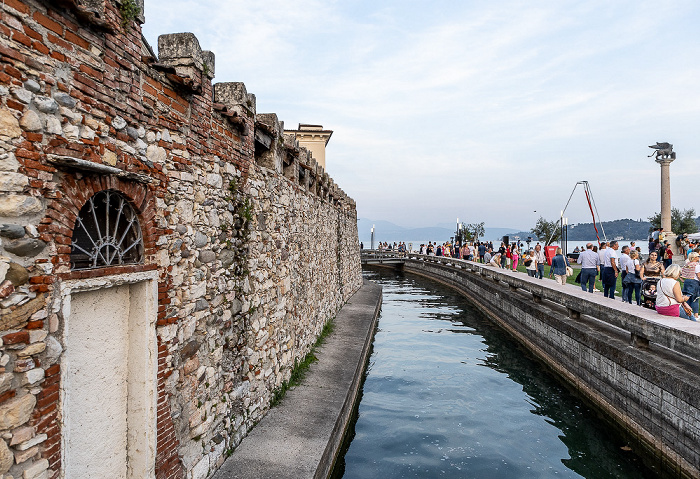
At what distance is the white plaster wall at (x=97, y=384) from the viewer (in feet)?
11.0

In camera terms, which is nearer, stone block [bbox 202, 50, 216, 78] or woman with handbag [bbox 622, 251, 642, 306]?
stone block [bbox 202, 50, 216, 78]

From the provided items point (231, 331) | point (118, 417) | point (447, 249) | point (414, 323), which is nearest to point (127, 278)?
point (118, 417)

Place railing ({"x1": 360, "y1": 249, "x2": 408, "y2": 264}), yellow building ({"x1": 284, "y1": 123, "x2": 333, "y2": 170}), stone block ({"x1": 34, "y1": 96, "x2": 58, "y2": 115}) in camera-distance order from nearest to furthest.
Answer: stone block ({"x1": 34, "y1": 96, "x2": 58, "y2": 115}) → yellow building ({"x1": 284, "y1": 123, "x2": 333, "y2": 170}) → railing ({"x1": 360, "y1": 249, "x2": 408, "y2": 264})

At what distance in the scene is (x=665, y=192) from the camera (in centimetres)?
3203

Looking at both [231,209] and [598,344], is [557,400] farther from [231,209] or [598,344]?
[231,209]

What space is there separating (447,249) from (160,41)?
36.9 meters

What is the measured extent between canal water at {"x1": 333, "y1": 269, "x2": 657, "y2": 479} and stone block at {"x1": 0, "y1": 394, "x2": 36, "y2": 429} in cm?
527

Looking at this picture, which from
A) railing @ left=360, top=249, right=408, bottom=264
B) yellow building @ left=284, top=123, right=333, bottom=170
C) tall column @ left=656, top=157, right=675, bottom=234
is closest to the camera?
tall column @ left=656, top=157, right=675, bottom=234

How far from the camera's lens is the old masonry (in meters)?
2.74

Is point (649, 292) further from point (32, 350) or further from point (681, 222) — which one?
point (681, 222)

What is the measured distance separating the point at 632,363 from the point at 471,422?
3300 mm

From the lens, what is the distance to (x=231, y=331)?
578cm

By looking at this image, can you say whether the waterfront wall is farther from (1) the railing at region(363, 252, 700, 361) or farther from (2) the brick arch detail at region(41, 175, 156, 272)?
(2) the brick arch detail at region(41, 175, 156, 272)

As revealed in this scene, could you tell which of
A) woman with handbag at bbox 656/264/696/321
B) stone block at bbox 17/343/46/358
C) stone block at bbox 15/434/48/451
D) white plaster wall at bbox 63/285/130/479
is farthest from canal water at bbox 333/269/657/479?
stone block at bbox 17/343/46/358
